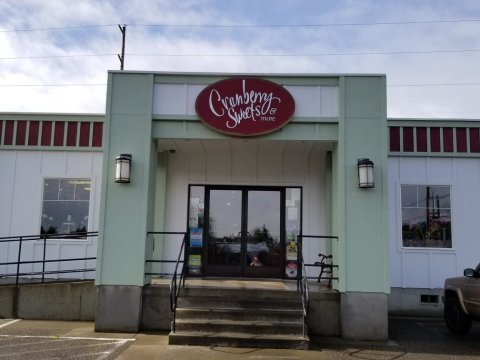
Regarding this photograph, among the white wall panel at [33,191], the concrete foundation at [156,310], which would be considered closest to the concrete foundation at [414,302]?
the concrete foundation at [156,310]

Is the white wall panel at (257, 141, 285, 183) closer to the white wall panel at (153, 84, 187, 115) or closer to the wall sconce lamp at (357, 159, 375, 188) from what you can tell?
the white wall panel at (153, 84, 187, 115)

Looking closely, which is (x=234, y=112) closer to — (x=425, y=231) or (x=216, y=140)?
(x=216, y=140)

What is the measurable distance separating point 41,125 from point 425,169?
933cm

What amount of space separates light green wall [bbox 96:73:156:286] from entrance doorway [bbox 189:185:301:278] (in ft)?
6.97

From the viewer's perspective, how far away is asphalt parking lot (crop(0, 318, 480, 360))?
6820 millimetres

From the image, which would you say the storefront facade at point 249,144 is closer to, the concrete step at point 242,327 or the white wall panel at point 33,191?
the concrete step at point 242,327

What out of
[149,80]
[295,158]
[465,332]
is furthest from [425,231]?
[149,80]

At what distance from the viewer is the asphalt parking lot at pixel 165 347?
6.82 metres

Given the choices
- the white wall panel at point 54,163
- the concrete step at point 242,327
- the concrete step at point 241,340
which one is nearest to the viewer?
the concrete step at point 241,340

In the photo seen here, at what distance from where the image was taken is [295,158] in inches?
423

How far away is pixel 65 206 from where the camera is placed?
37.0 ft

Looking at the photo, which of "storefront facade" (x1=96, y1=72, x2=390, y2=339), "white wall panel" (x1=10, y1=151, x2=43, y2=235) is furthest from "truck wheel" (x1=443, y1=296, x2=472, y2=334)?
"white wall panel" (x1=10, y1=151, x2=43, y2=235)

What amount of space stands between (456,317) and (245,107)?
218 inches

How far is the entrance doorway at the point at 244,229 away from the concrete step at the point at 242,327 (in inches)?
110
